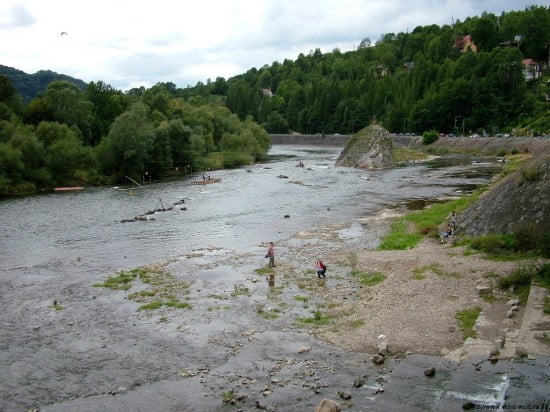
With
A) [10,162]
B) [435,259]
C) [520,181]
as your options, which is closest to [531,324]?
[435,259]

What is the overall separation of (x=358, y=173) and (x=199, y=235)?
6078cm

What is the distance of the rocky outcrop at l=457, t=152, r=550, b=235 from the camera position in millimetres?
36844

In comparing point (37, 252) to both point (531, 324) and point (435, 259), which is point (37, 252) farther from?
point (531, 324)

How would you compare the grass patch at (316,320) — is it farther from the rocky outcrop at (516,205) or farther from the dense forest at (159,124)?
the dense forest at (159,124)

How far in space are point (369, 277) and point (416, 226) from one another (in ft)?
58.2

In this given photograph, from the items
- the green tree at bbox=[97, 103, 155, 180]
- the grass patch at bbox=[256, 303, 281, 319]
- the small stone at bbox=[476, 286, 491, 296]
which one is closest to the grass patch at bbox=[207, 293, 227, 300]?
the grass patch at bbox=[256, 303, 281, 319]

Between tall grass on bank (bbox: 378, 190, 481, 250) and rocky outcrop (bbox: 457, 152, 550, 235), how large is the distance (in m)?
3.87

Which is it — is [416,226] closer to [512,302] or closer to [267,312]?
[512,302]

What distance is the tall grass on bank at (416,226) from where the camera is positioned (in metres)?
44.0

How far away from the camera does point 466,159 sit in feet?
419

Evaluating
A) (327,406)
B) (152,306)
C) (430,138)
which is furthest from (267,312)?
(430,138)

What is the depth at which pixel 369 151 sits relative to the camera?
389 ft

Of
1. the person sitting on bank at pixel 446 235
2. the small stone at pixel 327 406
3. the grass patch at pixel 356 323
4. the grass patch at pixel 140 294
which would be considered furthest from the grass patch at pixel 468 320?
the grass patch at pixel 140 294

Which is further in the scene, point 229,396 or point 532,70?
point 532,70
